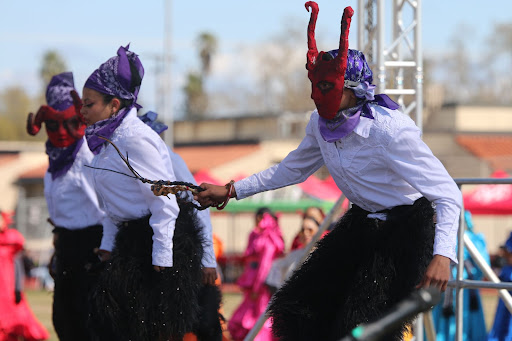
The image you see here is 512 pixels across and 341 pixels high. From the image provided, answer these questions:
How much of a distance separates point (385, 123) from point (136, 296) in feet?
5.43

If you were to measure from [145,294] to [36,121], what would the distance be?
207cm

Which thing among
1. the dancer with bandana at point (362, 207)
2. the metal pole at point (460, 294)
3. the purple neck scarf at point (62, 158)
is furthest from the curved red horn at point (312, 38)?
the purple neck scarf at point (62, 158)

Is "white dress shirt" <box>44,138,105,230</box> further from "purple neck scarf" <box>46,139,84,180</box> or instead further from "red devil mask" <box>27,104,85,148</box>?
"red devil mask" <box>27,104,85,148</box>

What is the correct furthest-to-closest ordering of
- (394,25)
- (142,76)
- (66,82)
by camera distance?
(394,25), (66,82), (142,76)

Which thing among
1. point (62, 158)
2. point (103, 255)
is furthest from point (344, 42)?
point (62, 158)

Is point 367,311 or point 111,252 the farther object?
point 111,252

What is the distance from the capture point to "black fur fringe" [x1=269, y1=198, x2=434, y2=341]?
164 inches

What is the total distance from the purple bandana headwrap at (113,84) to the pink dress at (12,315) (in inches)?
242

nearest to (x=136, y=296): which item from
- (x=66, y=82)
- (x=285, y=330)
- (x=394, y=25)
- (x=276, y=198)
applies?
(x=285, y=330)

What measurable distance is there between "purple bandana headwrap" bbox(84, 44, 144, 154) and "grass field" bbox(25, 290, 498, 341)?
7.08 meters

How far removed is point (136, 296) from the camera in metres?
4.97

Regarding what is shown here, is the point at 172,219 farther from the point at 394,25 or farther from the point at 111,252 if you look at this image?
the point at 394,25

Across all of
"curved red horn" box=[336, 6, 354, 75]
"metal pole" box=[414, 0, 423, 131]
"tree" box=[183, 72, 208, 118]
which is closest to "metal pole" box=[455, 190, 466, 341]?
"metal pole" box=[414, 0, 423, 131]

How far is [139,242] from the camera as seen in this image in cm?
505
